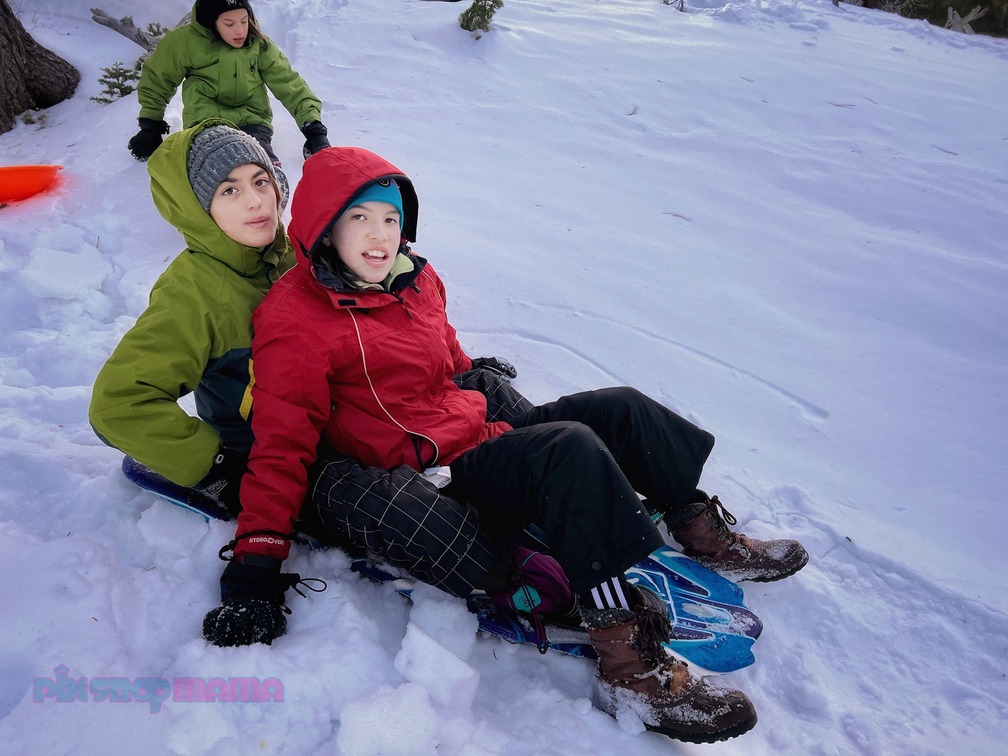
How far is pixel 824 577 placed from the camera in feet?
7.00

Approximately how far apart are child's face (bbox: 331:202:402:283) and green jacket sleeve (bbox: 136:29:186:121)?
8.57 ft

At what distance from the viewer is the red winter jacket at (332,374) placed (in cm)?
176

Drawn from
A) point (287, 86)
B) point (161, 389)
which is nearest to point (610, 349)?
point (161, 389)

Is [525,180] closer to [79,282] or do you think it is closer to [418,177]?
[418,177]

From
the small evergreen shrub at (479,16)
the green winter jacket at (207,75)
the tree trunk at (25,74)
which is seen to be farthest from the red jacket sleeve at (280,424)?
the small evergreen shrub at (479,16)

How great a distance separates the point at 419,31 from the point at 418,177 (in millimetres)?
3092

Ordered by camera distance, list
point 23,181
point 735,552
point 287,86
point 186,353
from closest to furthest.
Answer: point 186,353 → point 735,552 → point 23,181 → point 287,86

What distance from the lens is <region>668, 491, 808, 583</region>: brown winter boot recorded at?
6.77ft

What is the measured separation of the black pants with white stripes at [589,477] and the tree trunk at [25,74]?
17.4ft

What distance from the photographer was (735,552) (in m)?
2.08

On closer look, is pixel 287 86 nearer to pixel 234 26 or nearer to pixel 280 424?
pixel 234 26

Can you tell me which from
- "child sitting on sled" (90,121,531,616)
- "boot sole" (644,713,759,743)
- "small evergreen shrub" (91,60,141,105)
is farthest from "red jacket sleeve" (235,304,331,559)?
"small evergreen shrub" (91,60,141,105)

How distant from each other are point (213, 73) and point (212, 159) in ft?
7.61

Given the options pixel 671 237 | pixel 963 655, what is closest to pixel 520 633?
pixel 963 655
